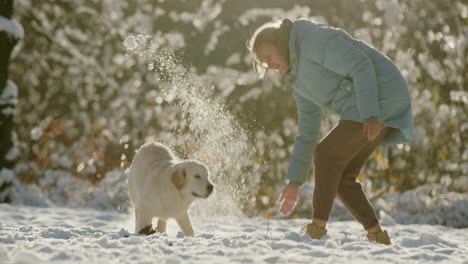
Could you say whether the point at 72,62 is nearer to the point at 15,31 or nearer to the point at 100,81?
the point at 100,81

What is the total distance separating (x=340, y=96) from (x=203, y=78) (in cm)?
583

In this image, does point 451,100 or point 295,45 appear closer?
point 295,45

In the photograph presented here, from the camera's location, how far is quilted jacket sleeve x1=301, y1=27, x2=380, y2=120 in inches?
127

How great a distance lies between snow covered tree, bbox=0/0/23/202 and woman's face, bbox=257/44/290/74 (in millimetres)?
5224

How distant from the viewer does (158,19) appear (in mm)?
10148

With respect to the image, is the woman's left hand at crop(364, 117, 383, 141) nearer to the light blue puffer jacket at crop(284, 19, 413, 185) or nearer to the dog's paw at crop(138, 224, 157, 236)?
the light blue puffer jacket at crop(284, 19, 413, 185)

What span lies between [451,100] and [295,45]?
514cm

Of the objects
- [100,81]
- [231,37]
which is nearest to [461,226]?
[231,37]

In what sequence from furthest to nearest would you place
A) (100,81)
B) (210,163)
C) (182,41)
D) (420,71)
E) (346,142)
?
(100,81), (182,41), (420,71), (210,163), (346,142)

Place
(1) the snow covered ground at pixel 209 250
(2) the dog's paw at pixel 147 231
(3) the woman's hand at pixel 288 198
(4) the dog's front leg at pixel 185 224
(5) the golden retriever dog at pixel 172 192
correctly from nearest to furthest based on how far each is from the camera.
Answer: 1. (1) the snow covered ground at pixel 209 250
2. (3) the woman's hand at pixel 288 198
3. (2) the dog's paw at pixel 147 231
4. (5) the golden retriever dog at pixel 172 192
5. (4) the dog's front leg at pixel 185 224

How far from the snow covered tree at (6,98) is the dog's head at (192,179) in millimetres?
4246

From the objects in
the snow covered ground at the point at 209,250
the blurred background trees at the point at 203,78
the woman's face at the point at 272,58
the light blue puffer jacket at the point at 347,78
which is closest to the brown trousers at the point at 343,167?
the light blue puffer jacket at the point at 347,78

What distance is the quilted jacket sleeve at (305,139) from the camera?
3.81 metres

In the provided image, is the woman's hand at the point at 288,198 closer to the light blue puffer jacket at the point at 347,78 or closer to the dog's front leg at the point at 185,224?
the light blue puffer jacket at the point at 347,78
